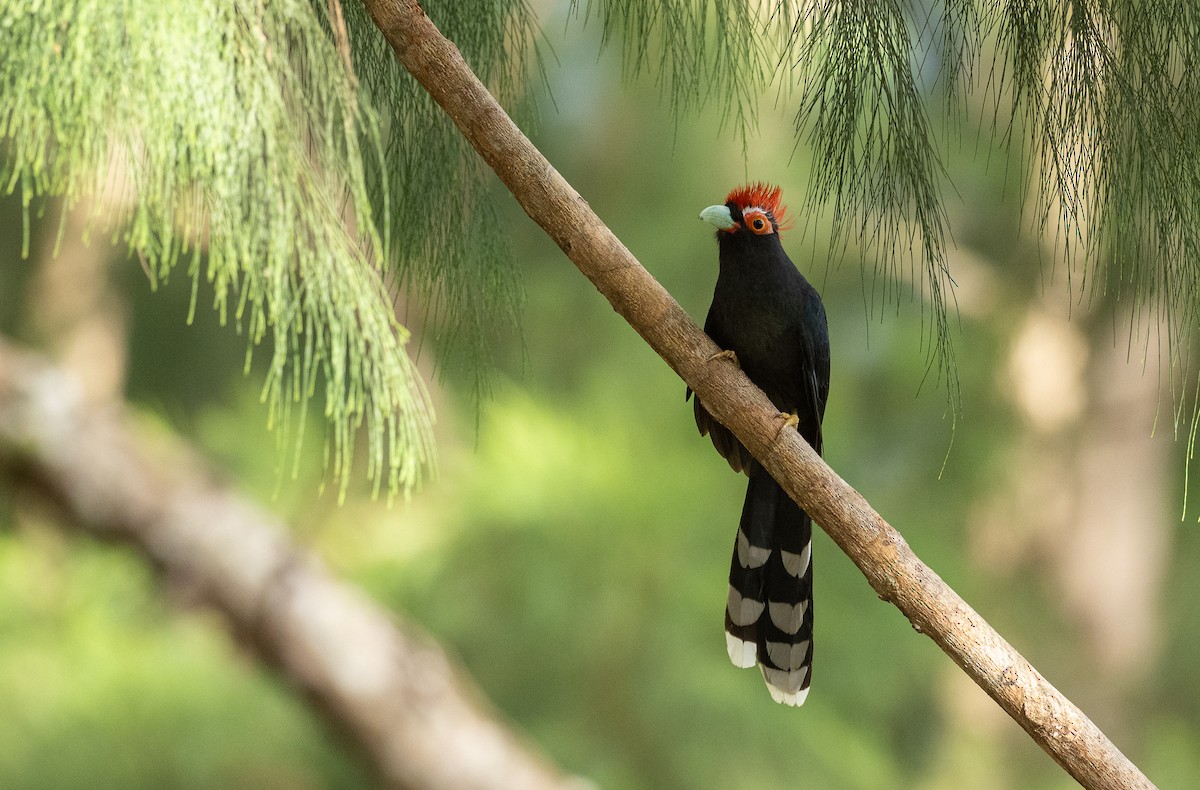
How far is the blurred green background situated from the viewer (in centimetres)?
298

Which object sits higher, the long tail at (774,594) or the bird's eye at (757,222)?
the bird's eye at (757,222)

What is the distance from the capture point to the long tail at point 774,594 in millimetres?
1712

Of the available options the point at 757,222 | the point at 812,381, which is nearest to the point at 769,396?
the point at 812,381

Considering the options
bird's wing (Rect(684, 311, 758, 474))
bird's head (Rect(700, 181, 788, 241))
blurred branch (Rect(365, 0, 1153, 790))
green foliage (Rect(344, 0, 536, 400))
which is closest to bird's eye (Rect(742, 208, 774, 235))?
bird's head (Rect(700, 181, 788, 241))

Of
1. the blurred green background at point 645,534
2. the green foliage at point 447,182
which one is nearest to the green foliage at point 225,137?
the green foliage at point 447,182

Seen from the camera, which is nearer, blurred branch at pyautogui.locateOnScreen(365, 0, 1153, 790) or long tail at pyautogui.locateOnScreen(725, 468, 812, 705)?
blurred branch at pyautogui.locateOnScreen(365, 0, 1153, 790)

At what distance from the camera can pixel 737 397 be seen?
117 centimetres

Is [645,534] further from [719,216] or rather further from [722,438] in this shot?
[719,216]

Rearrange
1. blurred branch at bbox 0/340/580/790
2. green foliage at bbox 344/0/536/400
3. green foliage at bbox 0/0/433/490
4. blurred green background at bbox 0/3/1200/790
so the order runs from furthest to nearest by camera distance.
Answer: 1. blurred green background at bbox 0/3/1200/790
2. blurred branch at bbox 0/340/580/790
3. green foliage at bbox 344/0/536/400
4. green foliage at bbox 0/0/433/490

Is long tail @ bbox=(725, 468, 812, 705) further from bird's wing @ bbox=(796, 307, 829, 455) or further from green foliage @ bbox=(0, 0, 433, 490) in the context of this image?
green foliage @ bbox=(0, 0, 433, 490)

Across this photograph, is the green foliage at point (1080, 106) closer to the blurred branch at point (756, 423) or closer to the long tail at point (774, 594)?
the blurred branch at point (756, 423)

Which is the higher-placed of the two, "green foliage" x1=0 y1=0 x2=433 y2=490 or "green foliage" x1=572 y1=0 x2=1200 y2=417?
"green foliage" x1=572 y1=0 x2=1200 y2=417

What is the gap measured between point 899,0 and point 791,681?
3.32 ft

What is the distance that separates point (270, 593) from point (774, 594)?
66.1 inches
